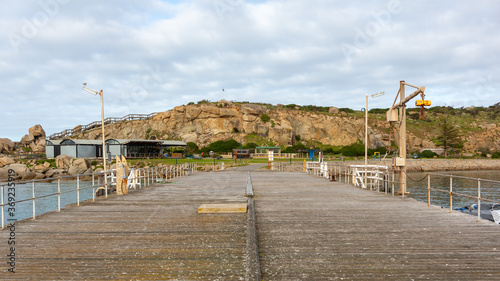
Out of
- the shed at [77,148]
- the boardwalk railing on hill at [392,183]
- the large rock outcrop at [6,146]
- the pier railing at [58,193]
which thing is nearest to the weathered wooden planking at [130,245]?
the pier railing at [58,193]

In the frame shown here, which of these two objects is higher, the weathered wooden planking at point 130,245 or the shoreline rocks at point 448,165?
the weathered wooden planking at point 130,245

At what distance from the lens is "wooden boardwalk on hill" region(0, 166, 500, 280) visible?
5.42m

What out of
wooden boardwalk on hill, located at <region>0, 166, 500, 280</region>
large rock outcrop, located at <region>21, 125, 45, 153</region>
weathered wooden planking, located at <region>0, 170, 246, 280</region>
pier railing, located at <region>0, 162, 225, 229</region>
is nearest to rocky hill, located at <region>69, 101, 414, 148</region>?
large rock outcrop, located at <region>21, 125, 45, 153</region>

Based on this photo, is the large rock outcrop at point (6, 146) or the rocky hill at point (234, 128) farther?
the rocky hill at point (234, 128)

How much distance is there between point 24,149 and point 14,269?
94.8 metres

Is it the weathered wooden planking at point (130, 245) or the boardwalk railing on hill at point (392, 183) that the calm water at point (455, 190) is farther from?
the weathered wooden planking at point (130, 245)

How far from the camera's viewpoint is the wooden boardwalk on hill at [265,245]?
17.8ft

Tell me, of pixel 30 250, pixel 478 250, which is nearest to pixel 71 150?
pixel 30 250

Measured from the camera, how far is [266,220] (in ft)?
29.1

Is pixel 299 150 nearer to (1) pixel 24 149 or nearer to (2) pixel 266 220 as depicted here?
(1) pixel 24 149

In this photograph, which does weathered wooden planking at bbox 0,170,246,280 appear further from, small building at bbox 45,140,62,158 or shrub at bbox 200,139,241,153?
shrub at bbox 200,139,241,153

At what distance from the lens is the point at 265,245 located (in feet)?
22.0

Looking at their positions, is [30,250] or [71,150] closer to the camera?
[30,250]

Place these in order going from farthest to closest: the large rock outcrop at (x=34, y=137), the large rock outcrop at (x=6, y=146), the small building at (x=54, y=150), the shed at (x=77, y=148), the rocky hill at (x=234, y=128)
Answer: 1. the rocky hill at (x=234, y=128)
2. the large rock outcrop at (x=34, y=137)
3. the large rock outcrop at (x=6, y=146)
4. the small building at (x=54, y=150)
5. the shed at (x=77, y=148)
